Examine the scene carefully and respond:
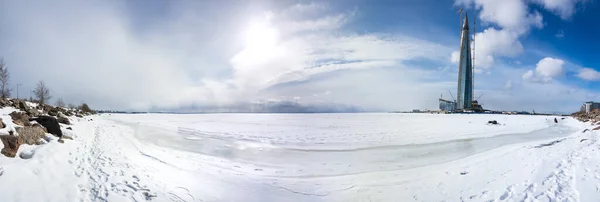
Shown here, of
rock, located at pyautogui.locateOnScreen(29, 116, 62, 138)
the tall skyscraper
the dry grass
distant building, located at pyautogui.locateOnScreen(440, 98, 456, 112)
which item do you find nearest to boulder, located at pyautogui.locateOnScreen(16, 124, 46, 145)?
the dry grass

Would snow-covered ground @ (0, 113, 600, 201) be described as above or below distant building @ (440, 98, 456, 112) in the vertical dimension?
below

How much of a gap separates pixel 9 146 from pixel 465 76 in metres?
114

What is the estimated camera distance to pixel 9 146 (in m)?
7.47

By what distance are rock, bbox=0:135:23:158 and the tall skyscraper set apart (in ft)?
368

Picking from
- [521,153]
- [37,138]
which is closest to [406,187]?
[521,153]

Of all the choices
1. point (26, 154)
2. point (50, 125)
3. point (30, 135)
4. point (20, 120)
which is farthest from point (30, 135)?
point (50, 125)

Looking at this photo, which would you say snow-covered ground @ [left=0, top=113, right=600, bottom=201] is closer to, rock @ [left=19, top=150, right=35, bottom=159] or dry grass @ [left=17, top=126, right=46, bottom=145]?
rock @ [left=19, top=150, right=35, bottom=159]

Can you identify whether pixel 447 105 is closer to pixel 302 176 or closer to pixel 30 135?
pixel 302 176

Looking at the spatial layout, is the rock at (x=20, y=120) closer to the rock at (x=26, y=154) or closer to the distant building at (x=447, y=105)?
the rock at (x=26, y=154)

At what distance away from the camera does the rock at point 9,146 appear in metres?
7.25

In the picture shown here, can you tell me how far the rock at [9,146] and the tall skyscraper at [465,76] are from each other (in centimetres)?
11228

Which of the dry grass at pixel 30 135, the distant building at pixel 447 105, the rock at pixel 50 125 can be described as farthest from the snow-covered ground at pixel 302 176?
the distant building at pixel 447 105

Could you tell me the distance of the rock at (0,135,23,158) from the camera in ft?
23.8

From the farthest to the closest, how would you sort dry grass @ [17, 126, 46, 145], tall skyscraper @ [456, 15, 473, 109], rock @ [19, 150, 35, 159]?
tall skyscraper @ [456, 15, 473, 109] → dry grass @ [17, 126, 46, 145] → rock @ [19, 150, 35, 159]
